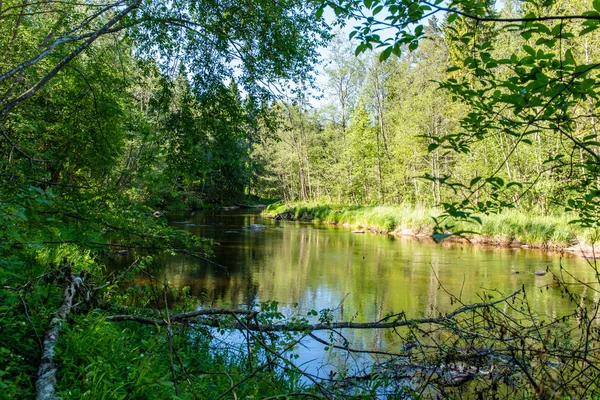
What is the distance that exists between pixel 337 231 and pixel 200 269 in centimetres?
1340

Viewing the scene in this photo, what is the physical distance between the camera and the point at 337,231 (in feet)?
81.8

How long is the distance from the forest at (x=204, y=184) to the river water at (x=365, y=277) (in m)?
0.83

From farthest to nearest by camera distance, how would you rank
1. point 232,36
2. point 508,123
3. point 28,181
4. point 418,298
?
point 418,298
point 232,36
point 28,181
point 508,123

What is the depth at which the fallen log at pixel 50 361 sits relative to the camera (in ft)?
7.89

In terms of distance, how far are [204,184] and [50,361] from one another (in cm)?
469

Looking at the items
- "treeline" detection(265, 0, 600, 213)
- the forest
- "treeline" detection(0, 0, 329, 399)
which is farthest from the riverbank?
"treeline" detection(0, 0, 329, 399)

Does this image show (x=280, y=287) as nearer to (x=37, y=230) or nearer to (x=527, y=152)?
(x=37, y=230)

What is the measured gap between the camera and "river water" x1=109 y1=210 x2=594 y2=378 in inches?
335

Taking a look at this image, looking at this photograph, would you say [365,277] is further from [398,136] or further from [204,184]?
[398,136]

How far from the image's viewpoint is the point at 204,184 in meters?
7.22

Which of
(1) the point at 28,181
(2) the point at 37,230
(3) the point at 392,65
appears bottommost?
(2) the point at 37,230

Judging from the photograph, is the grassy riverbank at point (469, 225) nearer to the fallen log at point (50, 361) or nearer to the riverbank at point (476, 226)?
the riverbank at point (476, 226)

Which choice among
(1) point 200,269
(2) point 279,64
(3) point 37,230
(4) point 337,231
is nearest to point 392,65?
(4) point 337,231

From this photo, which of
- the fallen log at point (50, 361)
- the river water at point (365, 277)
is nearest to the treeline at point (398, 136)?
the river water at point (365, 277)
